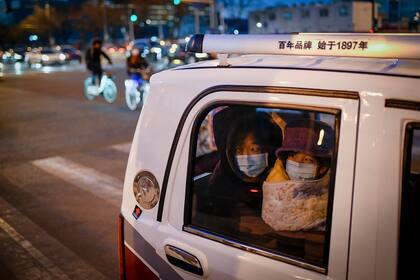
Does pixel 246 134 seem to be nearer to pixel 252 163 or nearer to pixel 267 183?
pixel 252 163

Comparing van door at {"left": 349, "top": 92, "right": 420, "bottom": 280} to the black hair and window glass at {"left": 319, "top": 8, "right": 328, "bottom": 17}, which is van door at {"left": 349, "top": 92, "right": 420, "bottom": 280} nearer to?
the black hair

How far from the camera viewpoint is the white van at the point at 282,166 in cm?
156

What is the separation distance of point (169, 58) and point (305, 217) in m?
29.9

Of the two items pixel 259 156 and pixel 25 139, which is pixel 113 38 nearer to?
pixel 25 139

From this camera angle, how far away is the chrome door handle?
1.96m

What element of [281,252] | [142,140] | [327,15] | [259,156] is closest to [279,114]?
[259,156]

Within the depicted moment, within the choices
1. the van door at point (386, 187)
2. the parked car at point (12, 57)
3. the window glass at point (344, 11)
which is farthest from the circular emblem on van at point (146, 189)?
the window glass at point (344, 11)

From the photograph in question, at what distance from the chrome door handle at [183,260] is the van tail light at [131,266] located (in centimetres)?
15

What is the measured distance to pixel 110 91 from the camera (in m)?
14.0

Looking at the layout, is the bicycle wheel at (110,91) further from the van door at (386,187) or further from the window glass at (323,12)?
the window glass at (323,12)

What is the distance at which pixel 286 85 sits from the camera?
1.79m

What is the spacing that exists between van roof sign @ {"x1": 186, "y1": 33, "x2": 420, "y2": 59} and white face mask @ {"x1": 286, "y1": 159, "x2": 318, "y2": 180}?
0.48m

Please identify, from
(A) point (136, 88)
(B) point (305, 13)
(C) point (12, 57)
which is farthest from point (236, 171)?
(B) point (305, 13)

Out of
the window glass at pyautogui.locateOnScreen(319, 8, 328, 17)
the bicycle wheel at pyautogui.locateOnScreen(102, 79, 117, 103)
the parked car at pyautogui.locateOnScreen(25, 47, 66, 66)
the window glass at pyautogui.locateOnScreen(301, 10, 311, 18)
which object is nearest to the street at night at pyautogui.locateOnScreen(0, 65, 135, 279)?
the bicycle wheel at pyautogui.locateOnScreen(102, 79, 117, 103)
